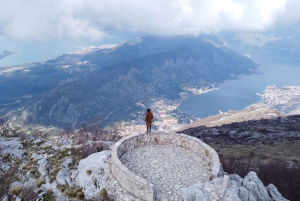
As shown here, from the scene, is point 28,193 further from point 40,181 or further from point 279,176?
point 279,176

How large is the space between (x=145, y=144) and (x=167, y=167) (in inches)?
157

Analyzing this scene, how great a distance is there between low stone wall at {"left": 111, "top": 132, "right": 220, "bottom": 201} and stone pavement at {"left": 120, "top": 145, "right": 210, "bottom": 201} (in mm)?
397

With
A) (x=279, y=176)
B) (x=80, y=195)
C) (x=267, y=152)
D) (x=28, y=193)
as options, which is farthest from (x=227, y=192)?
(x=267, y=152)

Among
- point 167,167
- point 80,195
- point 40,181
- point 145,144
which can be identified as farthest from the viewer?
point 145,144

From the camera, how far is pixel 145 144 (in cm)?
1767

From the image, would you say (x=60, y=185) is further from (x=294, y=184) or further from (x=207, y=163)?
(x=294, y=184)

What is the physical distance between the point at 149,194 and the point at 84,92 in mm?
176361

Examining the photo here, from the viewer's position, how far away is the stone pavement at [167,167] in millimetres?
12055

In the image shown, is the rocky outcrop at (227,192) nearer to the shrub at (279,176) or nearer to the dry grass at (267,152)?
the shrub at (279,176)

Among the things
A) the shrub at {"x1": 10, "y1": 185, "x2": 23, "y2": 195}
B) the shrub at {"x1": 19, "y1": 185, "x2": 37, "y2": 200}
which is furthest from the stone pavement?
the shrub at {"x1": 10, "y1": 185, "x2": 23, "y2": 195}

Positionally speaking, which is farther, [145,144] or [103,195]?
[145,144]

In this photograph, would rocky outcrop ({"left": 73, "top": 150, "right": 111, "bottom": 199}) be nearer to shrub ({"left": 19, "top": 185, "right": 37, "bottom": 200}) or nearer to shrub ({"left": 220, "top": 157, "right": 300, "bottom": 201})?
shrub ({"left": 19, "top": 185, "right": 37, "bottom": 200})

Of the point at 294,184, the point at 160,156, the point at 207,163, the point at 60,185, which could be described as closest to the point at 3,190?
the point at 60,185

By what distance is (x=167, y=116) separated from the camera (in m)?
173
